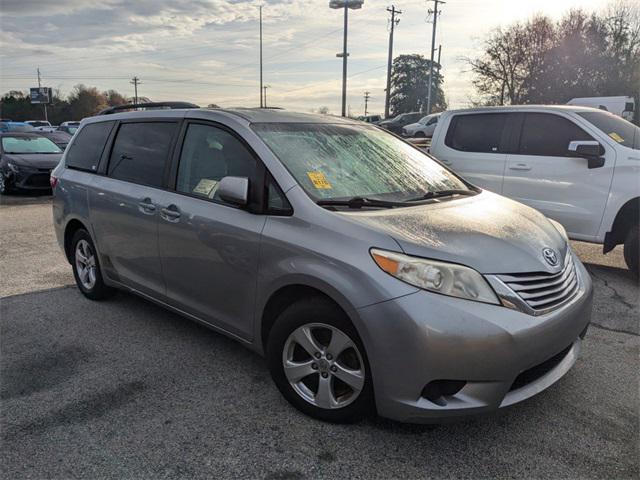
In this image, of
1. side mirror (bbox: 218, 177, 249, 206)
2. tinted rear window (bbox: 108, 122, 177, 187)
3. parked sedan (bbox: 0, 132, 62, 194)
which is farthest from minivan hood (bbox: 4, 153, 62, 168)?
side mirror (bbox: 218, 177, 249, 206)

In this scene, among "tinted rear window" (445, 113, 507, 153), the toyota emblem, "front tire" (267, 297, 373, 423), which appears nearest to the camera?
"front tire" (267, 297, 373, 423)

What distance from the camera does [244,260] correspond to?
9.95ft

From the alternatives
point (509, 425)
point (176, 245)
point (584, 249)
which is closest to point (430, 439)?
point (509, 425)

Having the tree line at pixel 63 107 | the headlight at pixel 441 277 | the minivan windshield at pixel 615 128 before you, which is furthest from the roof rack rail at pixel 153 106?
the tree line at pixel 63 107

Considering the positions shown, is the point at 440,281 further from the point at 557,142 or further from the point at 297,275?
the point at 557,142

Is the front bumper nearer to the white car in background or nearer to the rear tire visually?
the rear tire

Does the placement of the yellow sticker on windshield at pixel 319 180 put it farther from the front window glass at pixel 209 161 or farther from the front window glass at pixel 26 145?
the front window glass at pixel 26 145

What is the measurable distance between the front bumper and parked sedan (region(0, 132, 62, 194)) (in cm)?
1170

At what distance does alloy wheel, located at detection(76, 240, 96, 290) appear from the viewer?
4.72 metres

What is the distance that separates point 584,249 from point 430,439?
18.1 ft

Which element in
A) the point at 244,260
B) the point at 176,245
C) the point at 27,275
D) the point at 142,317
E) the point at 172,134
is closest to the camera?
the point at 244,260

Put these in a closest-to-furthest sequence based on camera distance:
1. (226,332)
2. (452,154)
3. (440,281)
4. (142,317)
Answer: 1. (440,281)
2. (226,332)
3. (142,317)
4. (452,154)

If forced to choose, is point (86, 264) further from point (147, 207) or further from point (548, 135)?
point (548, 135)

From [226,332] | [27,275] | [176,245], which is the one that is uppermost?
[176,245]
